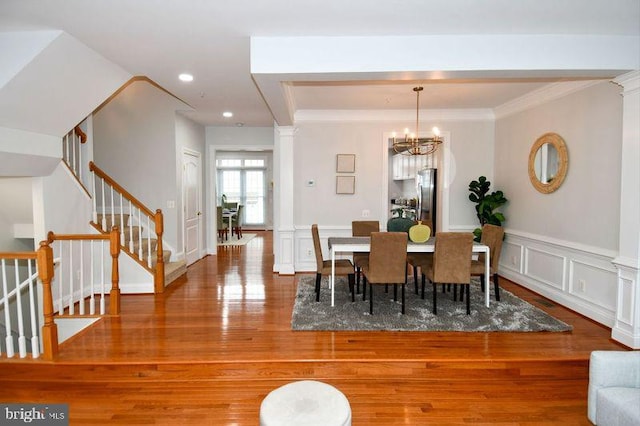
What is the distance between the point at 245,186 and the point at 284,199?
7.07m

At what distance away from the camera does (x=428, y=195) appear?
22.7 feet

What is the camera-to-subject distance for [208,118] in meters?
6.56

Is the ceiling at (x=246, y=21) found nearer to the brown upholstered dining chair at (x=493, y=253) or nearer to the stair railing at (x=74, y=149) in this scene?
the stair railing at (x=74, y=149)

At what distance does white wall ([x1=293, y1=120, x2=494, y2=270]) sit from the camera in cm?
594

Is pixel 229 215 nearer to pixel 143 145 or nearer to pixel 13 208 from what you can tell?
pixel 143 145

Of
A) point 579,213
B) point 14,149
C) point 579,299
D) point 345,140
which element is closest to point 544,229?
point 579,213

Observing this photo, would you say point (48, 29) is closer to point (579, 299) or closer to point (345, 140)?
point (345, 140)

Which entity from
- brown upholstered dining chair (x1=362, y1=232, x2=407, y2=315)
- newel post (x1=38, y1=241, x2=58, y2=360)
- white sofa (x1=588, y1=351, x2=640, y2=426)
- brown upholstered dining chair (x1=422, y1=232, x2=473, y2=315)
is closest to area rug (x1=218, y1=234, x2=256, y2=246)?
brown upholstered dining chair (x1=362, y1=232, x2=407, y2=315)

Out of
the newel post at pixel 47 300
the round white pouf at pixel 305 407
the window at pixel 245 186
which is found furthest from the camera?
the window at pixel 245 186

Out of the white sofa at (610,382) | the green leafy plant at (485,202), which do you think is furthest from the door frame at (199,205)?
the white sofa at (610,382)

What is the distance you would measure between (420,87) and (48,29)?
12.5 feet

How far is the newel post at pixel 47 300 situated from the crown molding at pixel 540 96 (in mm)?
5500

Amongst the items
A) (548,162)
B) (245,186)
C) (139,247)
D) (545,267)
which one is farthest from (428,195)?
(245,186)

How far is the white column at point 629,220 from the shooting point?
3156 millimetres
